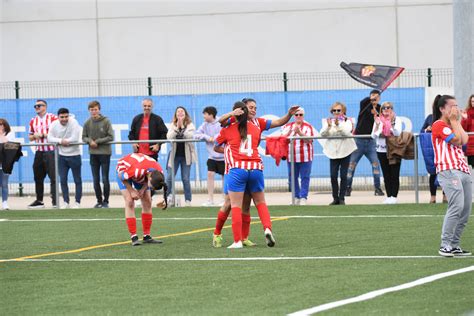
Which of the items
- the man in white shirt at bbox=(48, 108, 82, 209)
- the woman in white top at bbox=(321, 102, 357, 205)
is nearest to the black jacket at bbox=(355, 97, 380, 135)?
the woman in white top at bbox=(321, 102, 357, 205)

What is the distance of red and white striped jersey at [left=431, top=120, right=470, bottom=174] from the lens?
12.7 metres

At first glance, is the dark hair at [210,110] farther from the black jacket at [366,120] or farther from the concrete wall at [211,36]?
the concrete wall at [211,36]

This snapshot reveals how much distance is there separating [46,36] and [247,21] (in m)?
5.75

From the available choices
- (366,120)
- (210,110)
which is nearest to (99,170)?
(210,110)

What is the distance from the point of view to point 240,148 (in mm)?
14281

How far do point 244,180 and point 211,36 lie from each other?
1875 centimetres

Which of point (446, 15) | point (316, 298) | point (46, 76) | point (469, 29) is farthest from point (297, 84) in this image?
point (316, 298)

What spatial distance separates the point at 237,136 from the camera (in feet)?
47.1

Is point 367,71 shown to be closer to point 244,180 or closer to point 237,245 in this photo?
point 244,180

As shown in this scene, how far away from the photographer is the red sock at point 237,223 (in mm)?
14203

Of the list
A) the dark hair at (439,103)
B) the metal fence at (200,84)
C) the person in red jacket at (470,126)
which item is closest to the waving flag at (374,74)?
the person in red jacket at (470,126)

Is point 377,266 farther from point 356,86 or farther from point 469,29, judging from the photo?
point 356,86

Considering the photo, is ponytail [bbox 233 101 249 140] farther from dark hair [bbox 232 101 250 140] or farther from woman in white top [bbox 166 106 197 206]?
woman in white top [bbox 166 106 197 206]

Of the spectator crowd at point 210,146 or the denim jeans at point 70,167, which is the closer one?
the spectator crowd at point 210,146
